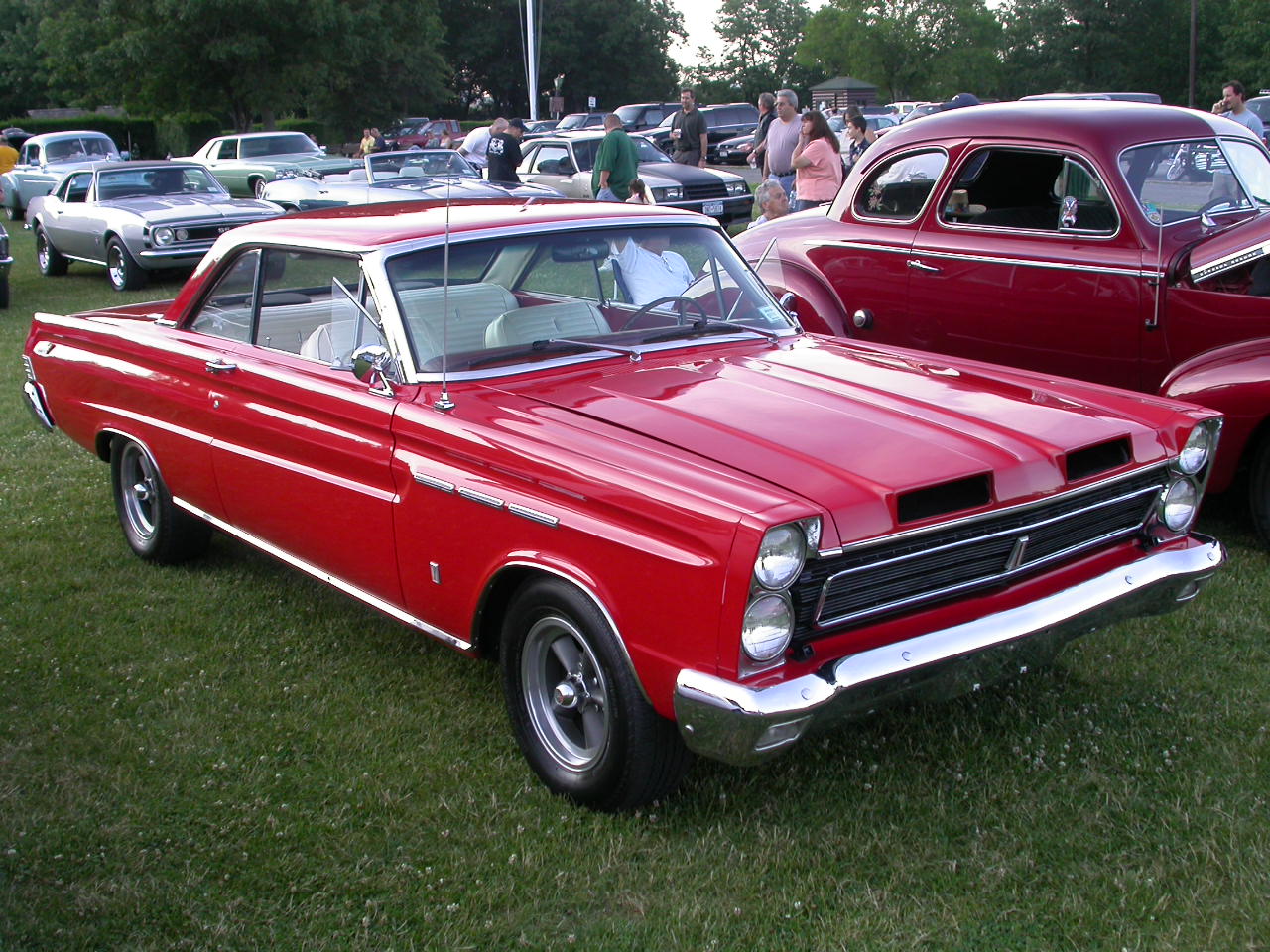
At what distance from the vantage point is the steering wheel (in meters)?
4.50

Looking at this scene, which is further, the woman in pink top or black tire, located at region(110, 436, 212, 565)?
the woman in pink top

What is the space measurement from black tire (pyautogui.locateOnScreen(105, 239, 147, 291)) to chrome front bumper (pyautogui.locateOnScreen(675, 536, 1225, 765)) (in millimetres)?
13000

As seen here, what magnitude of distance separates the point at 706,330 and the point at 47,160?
22.7 m

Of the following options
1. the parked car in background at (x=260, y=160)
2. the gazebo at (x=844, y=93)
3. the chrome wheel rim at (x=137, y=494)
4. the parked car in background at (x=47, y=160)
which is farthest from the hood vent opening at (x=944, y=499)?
the gazebo at (x=844, y=93)

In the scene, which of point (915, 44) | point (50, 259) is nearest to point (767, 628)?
point (50, 259)

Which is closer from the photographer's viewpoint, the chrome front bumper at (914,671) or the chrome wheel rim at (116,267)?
the chrome front bumper at (914,671)

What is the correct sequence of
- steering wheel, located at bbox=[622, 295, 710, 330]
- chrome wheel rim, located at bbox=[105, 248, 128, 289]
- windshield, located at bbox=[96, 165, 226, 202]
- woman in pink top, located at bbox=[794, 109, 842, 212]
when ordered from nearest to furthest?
steering wheel, located at bbox=[622, 295, 710, 330] < woman in pink top, located at bbox=[794, 109, 842, 212] < chrome wheel rim, located at bbox=[105, 248, 128, 289] < windshield, located at bbox=[96, 165, 226, 202]

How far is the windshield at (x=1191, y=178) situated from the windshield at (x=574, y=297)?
2.26 meters

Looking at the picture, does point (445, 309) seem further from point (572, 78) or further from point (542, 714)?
point (572, 78)

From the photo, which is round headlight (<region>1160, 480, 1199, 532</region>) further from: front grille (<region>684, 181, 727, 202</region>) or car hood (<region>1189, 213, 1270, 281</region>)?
front grille (<region>684, 181, 727, 202</region>)

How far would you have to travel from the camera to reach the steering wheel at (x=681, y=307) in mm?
4500

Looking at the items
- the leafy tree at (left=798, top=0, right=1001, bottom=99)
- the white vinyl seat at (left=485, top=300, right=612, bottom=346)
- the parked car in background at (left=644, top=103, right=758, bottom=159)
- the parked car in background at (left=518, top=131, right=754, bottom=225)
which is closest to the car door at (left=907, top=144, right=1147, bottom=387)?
the white vinyl seat at (left=485, top=300, right=612, bottom=346)

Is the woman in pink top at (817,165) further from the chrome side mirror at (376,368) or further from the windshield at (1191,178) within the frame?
the chrome side mirror at (376,368)

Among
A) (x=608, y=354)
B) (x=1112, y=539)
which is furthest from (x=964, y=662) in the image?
(x=608, y=354)
